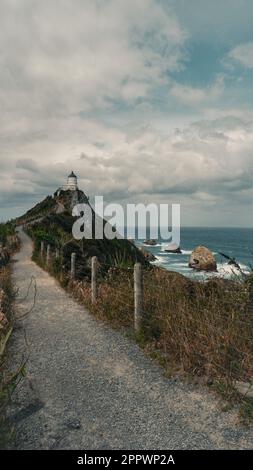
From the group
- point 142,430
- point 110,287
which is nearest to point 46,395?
point 142,430

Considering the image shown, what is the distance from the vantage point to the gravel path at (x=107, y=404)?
3799 mm

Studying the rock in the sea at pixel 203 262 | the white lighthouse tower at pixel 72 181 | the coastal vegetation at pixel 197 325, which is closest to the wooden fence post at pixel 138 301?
the coastal vegetation at pixel 197 325

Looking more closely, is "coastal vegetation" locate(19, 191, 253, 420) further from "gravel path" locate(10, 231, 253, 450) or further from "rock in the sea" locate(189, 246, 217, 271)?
"rock in the sea" locate(189, 246, 217, 271)

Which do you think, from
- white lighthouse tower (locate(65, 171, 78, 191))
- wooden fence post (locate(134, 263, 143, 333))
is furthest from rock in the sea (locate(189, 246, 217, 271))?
white lighthouse tower (locate(65, 171, 78, 191))

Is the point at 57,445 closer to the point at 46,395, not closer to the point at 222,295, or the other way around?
the point at 46,395

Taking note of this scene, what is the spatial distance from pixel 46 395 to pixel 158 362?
6.27ft

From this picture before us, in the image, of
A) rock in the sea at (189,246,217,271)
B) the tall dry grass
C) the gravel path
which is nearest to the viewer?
the gravel path

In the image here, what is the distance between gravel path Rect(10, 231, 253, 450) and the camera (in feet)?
12.5

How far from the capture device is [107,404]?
4.59 metres

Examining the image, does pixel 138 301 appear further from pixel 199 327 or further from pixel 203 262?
pixel 203 262

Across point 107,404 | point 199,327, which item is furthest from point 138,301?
point 107,404

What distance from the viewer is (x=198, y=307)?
20.7 feet

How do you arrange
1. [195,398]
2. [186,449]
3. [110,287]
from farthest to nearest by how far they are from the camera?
[110,287]
[195,398]
[186,449]

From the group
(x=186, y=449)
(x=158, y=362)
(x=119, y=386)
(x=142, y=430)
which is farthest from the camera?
(x=158, y=362)
